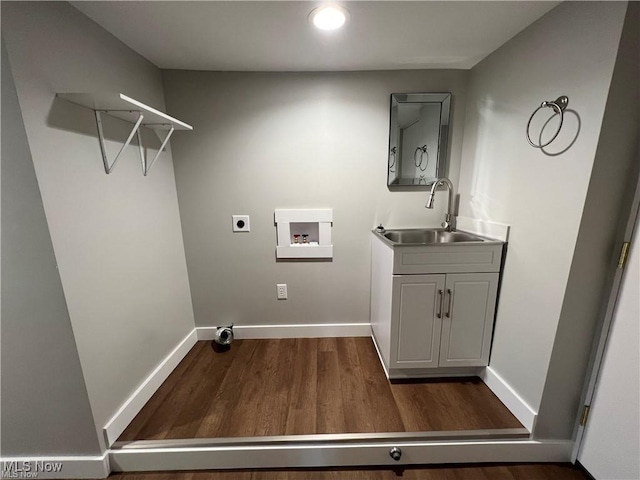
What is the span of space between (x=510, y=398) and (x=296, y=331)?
1.51 m

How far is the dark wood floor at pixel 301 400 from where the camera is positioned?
1281 mm

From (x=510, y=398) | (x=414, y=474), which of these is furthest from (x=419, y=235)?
(x=414, y=474)

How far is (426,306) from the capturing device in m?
1.48

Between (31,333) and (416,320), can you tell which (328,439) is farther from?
(31,333)

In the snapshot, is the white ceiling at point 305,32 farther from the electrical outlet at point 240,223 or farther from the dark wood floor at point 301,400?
the dark wood floor at point 301,400

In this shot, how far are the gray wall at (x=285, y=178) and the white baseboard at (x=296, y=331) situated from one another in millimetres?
52

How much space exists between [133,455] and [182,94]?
7.28ft

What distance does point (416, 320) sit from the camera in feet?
4.90

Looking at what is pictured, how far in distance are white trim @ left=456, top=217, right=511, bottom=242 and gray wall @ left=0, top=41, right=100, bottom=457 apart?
2.24 meters

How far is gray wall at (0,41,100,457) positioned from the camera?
0.90m

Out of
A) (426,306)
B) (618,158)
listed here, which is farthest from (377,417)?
(618,158)

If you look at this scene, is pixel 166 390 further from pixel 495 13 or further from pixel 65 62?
pixel 495 13

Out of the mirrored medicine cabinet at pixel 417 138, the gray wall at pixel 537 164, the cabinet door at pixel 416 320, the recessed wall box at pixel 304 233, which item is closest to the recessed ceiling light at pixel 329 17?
the mirrored medicine cabinet at pixel 417 138

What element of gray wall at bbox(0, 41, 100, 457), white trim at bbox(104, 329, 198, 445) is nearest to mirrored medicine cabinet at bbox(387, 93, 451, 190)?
gray wall at bbox(0, 41, 100, 457)
